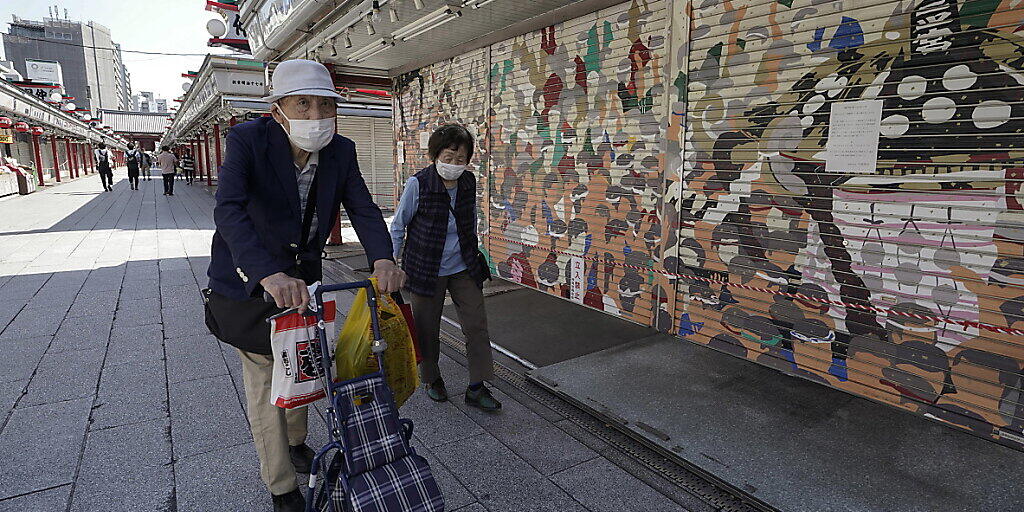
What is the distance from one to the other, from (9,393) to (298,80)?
3301 millimetres

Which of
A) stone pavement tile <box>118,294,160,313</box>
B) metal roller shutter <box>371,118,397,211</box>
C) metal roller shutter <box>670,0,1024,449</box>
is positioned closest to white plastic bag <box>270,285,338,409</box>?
metal roller shutter <box>670,0,1024,449</box>

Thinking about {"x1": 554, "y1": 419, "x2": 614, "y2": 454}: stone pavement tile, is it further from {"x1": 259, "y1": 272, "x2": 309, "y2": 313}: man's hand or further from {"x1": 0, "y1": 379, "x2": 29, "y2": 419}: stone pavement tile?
{"x1": 0, "y1": 379, "x2": 29, "y2": 419}: stone pavement tile

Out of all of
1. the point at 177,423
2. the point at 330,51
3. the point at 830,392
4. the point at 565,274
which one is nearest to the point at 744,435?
the point at 830,392

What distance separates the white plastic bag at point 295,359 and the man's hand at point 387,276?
0.28m

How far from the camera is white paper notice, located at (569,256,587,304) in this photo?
5.75 meters

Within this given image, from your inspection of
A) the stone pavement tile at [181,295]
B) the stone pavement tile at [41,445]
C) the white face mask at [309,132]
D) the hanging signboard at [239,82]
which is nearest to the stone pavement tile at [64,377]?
the stone pavement tile at [41,445]

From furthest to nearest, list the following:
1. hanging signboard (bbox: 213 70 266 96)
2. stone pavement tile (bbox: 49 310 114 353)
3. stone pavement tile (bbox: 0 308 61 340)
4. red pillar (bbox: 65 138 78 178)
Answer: red pillar (bbox: 65 138 78 178) → hanging signboard (bbox: 213 70 266 96) → stone pavement tile (bbox: 0 308 61 340) → stone pavement tile (bbox: 49 310 114 353)

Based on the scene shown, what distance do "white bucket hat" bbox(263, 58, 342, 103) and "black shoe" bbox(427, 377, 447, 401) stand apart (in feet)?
7.10

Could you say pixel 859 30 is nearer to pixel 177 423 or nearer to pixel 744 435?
pixel 744 435

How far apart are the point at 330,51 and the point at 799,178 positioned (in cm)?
682

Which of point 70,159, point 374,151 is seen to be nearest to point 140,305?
point 374,151

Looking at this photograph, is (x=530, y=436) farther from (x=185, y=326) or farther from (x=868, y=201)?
(x=185, y=326)

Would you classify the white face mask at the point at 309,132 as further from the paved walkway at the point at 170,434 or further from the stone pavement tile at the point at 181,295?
the stone pavement tile at the point at 181,295

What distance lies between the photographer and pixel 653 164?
4.88 metres
